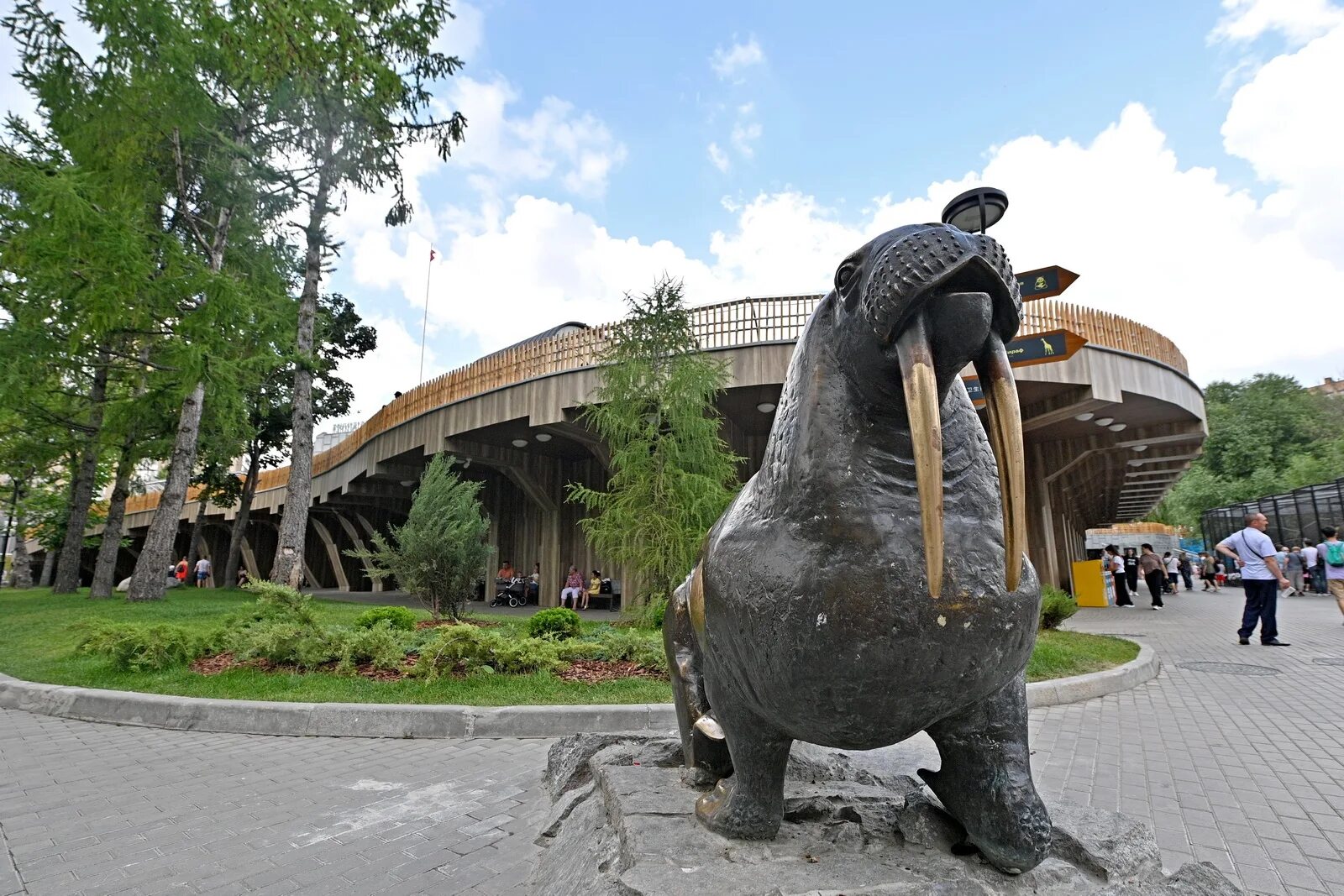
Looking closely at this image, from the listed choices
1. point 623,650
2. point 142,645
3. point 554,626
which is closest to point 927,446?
point 623,650

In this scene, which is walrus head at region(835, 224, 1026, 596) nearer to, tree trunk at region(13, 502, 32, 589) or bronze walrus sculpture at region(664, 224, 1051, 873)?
bronze walrus sculpture at region(664, 224, 1051, 873)

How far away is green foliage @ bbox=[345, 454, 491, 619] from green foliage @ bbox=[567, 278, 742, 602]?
1991 millimetres

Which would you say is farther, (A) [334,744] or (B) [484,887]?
(A) [334,744]

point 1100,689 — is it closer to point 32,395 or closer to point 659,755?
point 659,755

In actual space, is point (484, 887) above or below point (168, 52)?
below

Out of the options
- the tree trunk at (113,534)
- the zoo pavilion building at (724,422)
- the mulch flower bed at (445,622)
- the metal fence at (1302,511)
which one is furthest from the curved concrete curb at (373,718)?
the metal fence at (1302,511)

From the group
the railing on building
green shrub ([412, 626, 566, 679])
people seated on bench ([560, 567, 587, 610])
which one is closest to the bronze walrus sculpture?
green shrub ([412, 626, 566, 679])

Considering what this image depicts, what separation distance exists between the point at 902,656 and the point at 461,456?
16.8m

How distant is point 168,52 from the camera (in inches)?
465

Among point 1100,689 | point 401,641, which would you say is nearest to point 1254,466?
point 1100,689

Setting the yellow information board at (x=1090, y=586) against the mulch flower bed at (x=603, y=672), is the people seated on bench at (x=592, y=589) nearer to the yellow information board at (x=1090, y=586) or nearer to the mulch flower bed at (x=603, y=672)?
the mulch flower bed at (x=603, y=672)

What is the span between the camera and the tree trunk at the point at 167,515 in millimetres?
13672

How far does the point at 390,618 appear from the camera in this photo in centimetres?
919

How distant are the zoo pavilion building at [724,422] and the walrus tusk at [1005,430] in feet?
21.1
